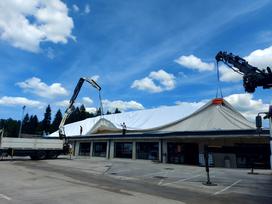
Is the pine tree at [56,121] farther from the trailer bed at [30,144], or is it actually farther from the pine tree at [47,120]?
the trailer bed at [30,144]

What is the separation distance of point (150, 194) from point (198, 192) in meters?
2.50

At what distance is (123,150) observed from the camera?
39.6m

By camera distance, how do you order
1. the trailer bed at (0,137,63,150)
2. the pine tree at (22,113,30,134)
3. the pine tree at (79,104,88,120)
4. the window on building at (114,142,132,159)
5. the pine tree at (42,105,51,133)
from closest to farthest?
the trailer bed at (0,137,63,150), the window on building at (114,142,132,159), the pine tree at (42,105,51,133), the pine tree at (22,113,30,134), the pine tree at (79,104,88,120)

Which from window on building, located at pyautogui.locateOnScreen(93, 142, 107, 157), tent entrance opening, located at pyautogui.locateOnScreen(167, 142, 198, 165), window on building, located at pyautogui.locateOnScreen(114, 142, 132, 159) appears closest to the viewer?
tent entrance opening, located at pyautogui.locateOnScreen(167, 142, 198, 165)

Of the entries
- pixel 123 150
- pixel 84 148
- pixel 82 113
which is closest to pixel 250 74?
pixel 123 150

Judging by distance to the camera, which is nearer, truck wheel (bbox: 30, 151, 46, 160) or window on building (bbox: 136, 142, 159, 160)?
truck wheel (bbox: 30, 151, 46, 160)

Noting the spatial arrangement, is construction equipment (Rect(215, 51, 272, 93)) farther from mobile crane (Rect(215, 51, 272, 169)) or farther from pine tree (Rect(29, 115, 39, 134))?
pine tree (Rect(29, 115, 39, 134))

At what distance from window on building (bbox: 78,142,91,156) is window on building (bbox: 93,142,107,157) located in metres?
1.93

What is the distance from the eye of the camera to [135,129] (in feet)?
140

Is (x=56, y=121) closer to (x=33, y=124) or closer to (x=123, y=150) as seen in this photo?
(x=33, y=124)

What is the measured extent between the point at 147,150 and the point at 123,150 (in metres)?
4.34

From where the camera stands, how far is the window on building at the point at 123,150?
1520 inches

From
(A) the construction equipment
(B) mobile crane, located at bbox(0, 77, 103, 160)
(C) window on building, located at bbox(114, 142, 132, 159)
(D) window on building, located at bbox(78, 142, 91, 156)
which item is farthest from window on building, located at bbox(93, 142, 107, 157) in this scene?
(A) the construction equipment

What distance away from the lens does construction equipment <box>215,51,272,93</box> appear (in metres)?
21.4
